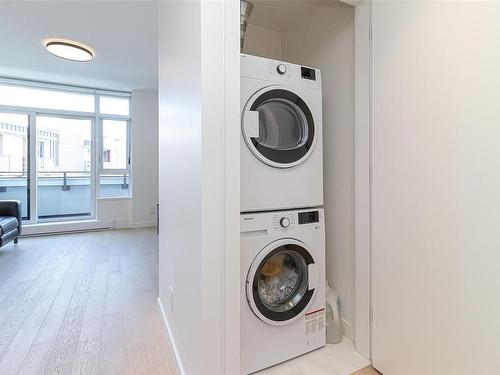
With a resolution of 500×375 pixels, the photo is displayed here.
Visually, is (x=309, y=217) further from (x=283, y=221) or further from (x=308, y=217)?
(x=283, y=221)

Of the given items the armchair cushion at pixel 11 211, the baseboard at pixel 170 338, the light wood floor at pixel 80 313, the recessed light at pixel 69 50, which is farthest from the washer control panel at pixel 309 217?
the armchair cushion at pixel 11 211

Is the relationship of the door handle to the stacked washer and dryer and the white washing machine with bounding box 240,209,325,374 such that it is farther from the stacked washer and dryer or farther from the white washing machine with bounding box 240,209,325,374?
the white washing machine with bounding box 240,209,325,374

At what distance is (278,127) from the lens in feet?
5.27

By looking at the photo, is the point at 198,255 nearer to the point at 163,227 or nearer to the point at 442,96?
the point at 163,227

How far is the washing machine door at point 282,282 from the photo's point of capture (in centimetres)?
144

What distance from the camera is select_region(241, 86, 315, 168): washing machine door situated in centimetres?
142

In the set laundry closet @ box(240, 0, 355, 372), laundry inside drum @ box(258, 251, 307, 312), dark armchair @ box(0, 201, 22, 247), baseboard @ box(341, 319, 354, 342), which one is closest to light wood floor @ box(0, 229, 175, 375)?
dark armchair @ box(0, 201, 22, 247)

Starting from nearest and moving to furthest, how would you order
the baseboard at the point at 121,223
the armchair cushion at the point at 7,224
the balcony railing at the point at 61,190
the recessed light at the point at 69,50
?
the recessed light at the point at 69,50
the armchair cushion at the point at 7,224
the balcony railing at the point at 61,190
the baseboard at the point at 121,223

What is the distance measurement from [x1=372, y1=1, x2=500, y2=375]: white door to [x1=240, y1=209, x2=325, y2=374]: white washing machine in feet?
1.07

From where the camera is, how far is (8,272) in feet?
9.55

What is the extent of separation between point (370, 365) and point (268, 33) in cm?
258

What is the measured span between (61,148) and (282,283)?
507 cm

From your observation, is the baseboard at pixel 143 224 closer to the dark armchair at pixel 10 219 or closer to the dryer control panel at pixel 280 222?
the dark armchair at pixel 10 219

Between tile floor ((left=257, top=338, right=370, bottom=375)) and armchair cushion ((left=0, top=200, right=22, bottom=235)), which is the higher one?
armchair cushion ((left=0, top=200, right=22, bottom=235))
